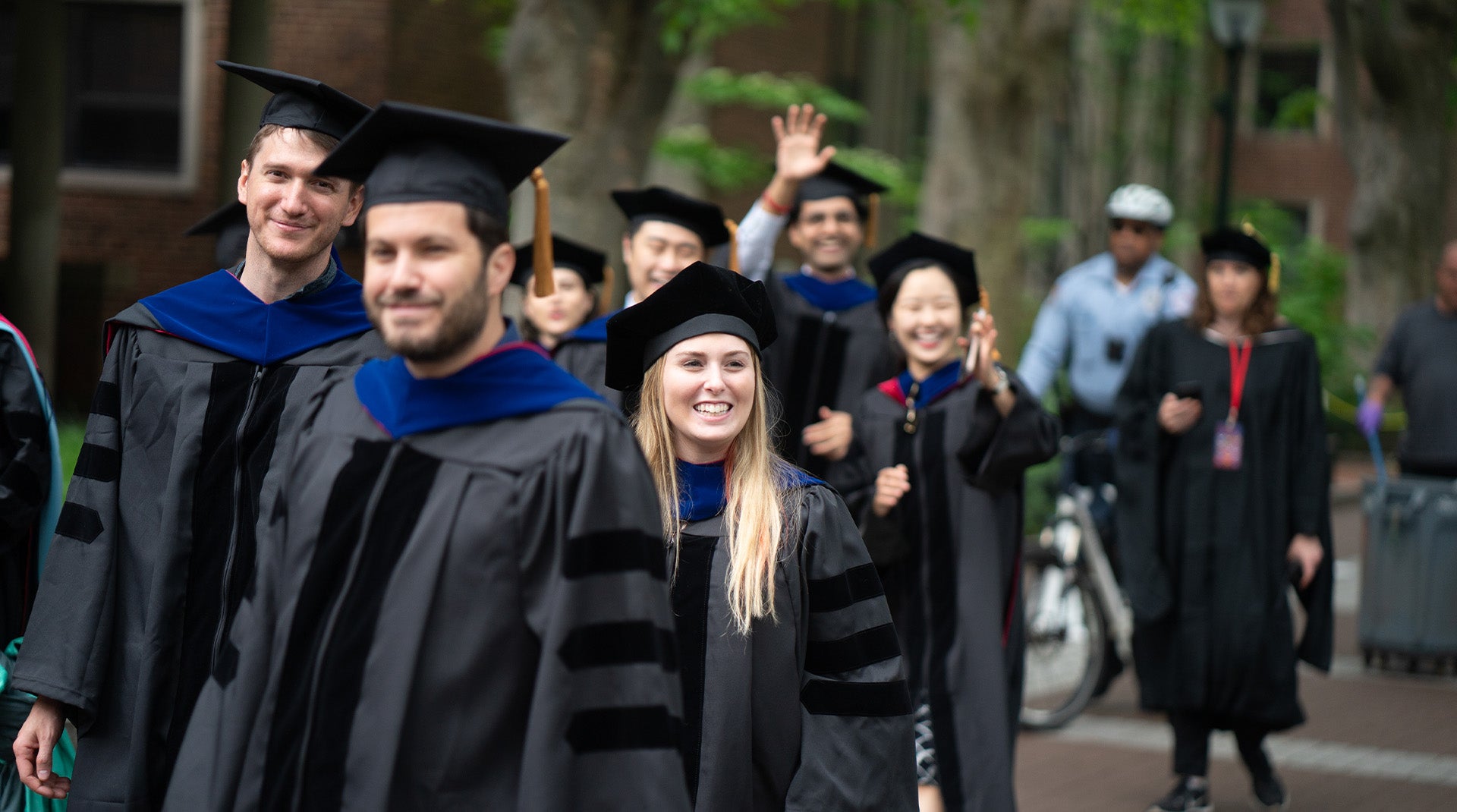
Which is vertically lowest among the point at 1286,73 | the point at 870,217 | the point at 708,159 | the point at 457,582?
the point at 457,582

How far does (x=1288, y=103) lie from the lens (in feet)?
71.3

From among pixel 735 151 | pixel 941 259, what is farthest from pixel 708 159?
pixel 941 259

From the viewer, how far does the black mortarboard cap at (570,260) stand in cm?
655

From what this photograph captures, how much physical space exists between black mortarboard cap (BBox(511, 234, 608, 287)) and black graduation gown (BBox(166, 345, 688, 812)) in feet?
12.5

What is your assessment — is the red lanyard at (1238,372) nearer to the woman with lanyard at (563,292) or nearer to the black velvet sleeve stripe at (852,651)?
the woman with lanyard at (563,292)

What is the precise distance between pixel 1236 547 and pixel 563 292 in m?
2.91

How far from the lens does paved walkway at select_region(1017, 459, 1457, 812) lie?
21.6ft

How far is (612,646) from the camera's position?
2619mm

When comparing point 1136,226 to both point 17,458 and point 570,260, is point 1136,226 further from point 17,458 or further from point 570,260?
point 17,458

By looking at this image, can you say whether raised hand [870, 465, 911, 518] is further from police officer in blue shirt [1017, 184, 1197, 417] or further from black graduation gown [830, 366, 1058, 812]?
police officer in blue shirt [1017, 184, 1197, 417]

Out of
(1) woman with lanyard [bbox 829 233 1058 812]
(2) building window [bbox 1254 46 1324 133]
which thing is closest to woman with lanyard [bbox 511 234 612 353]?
(1) woman with lanyard [bbox 829 233 1058 812]

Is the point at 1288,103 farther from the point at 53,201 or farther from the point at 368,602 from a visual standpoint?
the point at 368,602

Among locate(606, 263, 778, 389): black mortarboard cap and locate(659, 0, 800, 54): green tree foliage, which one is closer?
locate(606, 263, 778, 389): black mortarboard cap

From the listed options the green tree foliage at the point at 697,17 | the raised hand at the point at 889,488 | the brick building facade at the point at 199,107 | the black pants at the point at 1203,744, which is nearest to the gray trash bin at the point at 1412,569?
the black pants at the point at 1203,744
